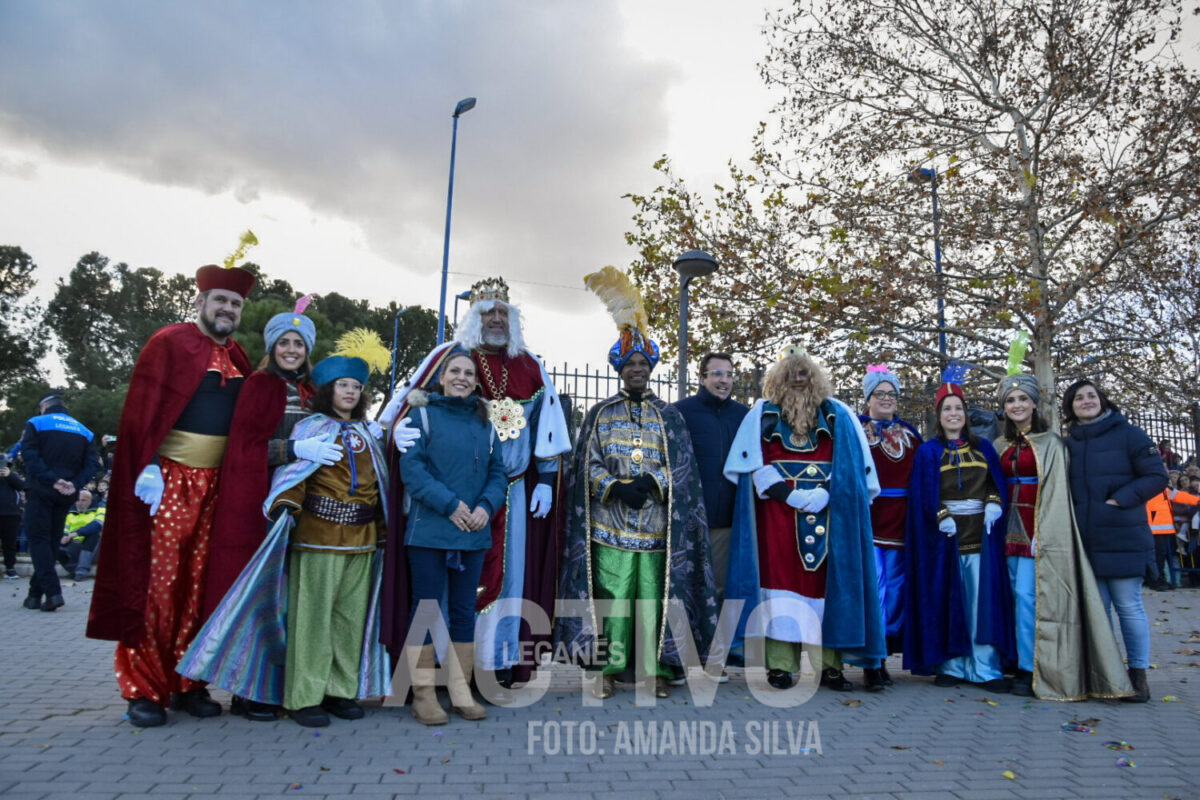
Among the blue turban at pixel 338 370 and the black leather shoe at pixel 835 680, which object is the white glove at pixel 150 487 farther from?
the black leather shoe at pixel 835 680

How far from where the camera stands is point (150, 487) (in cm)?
406

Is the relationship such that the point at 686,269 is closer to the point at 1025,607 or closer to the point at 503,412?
the point at 503,412

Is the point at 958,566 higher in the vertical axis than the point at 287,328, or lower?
lower

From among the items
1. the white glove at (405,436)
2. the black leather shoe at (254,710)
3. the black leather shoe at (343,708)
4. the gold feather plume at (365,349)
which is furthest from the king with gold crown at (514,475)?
the black leather shoe at (254,710)

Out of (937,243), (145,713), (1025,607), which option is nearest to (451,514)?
(145,713)

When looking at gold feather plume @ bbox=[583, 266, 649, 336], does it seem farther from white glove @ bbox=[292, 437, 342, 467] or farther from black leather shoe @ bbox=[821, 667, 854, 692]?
black leather shoe @ bbox=[821, 667, 854, 692]

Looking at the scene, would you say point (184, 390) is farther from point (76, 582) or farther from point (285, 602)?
point (76, 582)

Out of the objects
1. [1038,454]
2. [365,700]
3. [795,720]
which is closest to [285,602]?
[365,700]

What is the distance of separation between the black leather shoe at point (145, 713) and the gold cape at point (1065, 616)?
500 centimetres

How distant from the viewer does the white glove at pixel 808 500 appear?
5234mm

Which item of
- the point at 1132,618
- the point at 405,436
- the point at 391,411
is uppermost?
the point at 391,411

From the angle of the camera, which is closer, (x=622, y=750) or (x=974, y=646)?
(x=622, y=750)

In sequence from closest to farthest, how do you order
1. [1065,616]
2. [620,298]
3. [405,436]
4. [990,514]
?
[405,436] → [1065,616] → [990,514] → [620,298]

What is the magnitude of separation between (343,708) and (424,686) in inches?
17.5
